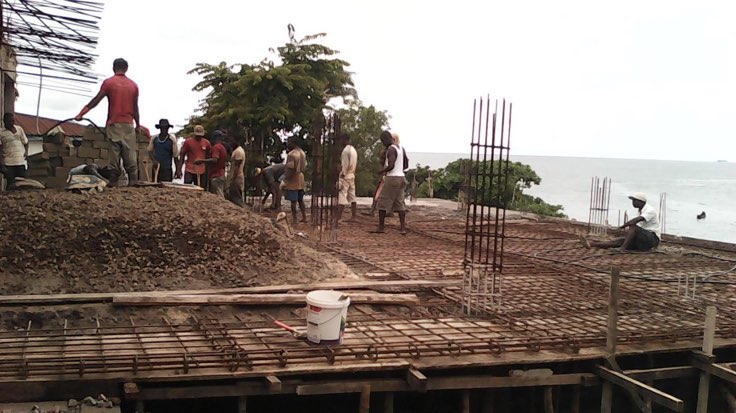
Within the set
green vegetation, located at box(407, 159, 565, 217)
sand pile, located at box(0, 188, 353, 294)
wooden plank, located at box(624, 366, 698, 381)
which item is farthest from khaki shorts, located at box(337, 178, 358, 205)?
green vegetation, located at box(407, 159, 565, 217)

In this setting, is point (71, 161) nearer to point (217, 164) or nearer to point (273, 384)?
point (217, 164)

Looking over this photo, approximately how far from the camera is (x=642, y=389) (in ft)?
15.0

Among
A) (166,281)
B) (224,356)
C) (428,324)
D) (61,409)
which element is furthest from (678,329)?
Answer: (61,409)

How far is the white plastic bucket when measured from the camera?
4418 millimetres

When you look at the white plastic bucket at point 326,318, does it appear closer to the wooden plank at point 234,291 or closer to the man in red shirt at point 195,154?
the wooden plank at point 234,291

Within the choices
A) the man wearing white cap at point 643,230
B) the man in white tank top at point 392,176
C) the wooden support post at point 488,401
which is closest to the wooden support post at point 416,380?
the wooden support post at point 488,401

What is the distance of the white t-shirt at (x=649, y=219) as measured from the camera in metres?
9.59

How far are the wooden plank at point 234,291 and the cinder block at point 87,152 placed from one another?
4653 mm

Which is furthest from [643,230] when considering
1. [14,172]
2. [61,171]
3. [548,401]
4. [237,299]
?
[14,172]

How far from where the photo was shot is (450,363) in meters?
4.44

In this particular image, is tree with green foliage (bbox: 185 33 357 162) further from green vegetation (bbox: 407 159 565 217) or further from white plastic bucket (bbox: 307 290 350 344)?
white plastic bucket (bbox: 307 290 350 344)

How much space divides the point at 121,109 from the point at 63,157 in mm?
2352

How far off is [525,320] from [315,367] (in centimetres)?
215

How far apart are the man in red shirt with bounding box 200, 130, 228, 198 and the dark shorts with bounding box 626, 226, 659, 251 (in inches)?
241
